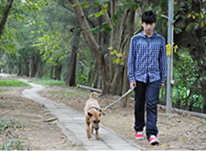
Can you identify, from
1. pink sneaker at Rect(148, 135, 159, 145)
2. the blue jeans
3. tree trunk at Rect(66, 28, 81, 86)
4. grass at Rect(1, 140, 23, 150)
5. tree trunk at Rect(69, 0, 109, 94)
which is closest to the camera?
grass at Rect(1, 140, 23, 150)

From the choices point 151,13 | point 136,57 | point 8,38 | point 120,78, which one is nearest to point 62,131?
point 136,57

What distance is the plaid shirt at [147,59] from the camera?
5426 mm

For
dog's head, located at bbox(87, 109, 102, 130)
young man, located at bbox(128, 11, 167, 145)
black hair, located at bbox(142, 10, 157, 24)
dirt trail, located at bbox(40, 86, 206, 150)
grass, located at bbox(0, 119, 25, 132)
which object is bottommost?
dirt trail, located at bbox(40, 86, 206, 150)

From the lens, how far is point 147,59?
544 centimetres

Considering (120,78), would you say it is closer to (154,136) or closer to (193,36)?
(193,36)

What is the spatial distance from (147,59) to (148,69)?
188 millimetres

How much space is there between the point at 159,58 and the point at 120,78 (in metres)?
9.15

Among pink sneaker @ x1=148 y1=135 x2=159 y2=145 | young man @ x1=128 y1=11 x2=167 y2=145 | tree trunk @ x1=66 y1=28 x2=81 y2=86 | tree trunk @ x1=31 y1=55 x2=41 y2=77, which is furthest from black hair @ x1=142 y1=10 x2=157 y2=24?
tree trunk @ x1=31 y1=55 x2=41 y2=77

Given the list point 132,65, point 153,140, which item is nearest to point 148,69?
point 132,65

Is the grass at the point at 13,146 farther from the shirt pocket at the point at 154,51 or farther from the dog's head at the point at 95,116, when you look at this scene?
the shirt pocket at the point at 154,51

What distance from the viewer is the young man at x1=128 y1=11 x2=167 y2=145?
17.7 feet

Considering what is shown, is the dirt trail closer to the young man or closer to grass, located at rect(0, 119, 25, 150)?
the young man

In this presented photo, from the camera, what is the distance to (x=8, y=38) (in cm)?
1201

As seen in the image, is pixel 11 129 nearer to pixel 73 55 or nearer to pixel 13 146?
pixel 13 146
